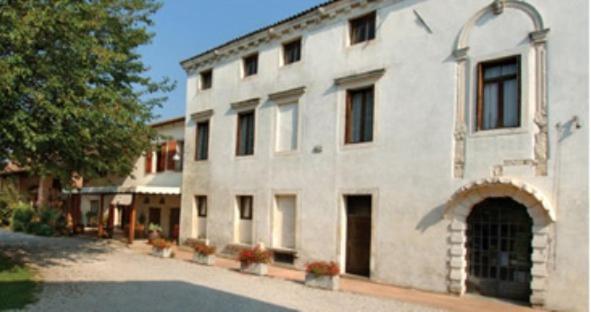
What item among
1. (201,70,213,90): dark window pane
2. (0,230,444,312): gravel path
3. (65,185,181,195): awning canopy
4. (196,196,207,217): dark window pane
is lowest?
(0,230,444,312): gravel path

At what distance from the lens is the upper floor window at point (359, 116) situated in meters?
14.9

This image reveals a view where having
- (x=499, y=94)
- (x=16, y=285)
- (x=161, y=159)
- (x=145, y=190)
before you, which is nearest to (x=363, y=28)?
(x=499, y=94)

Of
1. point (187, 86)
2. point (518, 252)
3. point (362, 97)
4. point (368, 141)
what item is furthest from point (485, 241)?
point (187, 86)

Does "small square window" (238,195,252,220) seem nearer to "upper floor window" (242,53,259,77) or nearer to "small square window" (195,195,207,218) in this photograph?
"small square window" (195,195,207,218)

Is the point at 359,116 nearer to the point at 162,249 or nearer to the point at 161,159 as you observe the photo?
the point at 162,249

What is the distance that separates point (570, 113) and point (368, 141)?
209 inches

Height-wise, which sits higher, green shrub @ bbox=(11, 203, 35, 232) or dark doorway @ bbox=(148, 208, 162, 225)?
dark doorway @ bbox=(148, 208, 162, 225)

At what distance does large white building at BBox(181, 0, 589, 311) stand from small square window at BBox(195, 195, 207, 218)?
1998 millimetres

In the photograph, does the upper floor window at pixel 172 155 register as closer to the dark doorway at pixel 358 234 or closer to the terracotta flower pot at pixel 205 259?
the terracotta flower pot at pixel 205 259

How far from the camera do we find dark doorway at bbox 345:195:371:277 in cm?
1469

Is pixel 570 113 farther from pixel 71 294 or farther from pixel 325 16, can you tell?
pixel 71 294

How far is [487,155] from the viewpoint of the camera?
1195cm

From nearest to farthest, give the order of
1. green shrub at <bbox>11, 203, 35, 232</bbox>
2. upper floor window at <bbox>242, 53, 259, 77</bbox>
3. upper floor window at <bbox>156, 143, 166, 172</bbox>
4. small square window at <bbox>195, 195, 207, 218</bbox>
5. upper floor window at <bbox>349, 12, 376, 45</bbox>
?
upper floor window at <bbox>349, 12, 376, 45</bbox>
upper floor window at <bbox>242, 53, 259, 77</bbox>
small square window at <bbox>195, 195, 207, 218</bbox>
upper floor window at <bbox>156, 143, 166, 172</bbox>
green shrub at <bbox>11, 203, 35, 232</bbox>

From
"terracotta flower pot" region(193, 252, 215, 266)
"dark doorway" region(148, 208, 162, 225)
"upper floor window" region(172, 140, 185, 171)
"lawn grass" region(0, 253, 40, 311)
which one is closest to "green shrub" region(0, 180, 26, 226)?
"dark doorway" region(148, 208, 162, 225)
